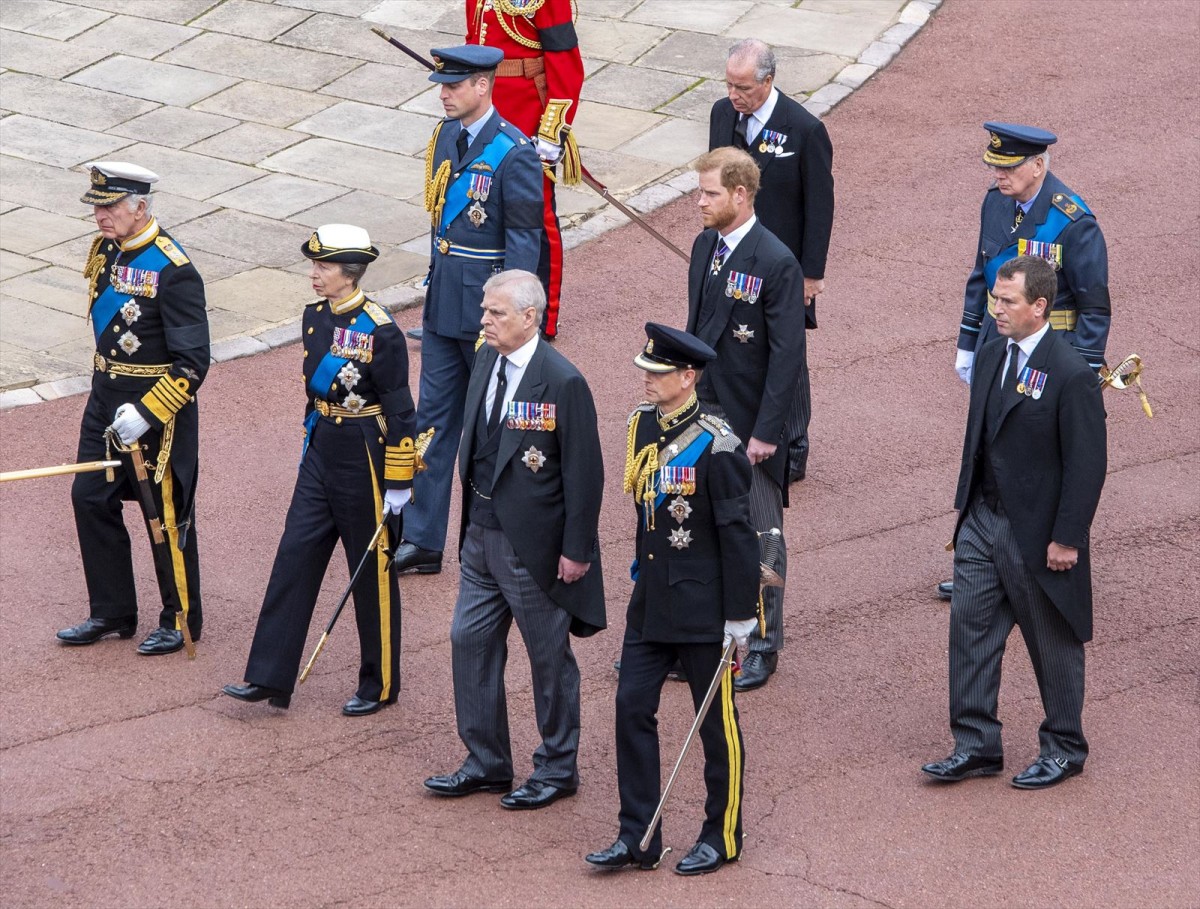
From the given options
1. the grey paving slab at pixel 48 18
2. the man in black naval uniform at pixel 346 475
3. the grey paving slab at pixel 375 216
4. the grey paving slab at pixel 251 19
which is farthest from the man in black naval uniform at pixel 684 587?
the grey paving slab at pixel 48 18

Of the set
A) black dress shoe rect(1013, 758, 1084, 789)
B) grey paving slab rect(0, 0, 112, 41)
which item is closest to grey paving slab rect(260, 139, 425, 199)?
grey paving slab rect(0, 0, 112, 41)

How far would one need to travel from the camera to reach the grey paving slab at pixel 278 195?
40.7ft

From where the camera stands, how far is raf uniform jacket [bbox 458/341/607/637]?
20.0ft

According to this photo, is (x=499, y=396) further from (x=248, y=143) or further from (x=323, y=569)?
(x=248, y=143)

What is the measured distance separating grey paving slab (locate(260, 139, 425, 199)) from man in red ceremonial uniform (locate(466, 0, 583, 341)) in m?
2.25

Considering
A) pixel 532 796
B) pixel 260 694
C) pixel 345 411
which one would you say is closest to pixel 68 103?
pixel 345 411

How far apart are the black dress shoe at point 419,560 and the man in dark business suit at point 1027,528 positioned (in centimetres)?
265

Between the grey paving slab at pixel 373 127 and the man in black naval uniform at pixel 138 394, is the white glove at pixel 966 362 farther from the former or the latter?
the grey paving slab at pixel 373 127

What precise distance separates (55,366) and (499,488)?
16.0 ft

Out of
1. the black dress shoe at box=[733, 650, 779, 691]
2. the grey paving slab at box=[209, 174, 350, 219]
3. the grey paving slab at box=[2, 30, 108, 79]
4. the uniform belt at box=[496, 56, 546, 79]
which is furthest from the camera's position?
the grey paving slab at box=[2, 30, 108, 79]

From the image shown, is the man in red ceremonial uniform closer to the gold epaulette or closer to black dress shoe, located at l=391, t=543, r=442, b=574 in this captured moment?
black dress shoe, located at l=391, t=543, r=442, b=574

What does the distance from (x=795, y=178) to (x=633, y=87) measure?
19.9ft

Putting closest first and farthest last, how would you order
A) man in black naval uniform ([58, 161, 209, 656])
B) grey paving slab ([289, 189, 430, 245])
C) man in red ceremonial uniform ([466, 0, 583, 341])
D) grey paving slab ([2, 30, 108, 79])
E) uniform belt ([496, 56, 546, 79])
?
man in black naval uniform ([58, 161, 209, 656]) < man in red ceremonial uniform ([466, 0, 583, 341]) < uniform belt ([496, 56, 546, 79]) < grey paving slab ([289, 189, 430, 245]) < grey paving slab ([2, 30, 108, 79])

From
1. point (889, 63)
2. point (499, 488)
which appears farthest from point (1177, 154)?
point (499, 488)
